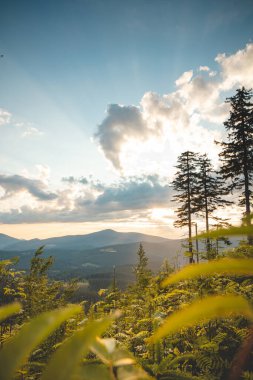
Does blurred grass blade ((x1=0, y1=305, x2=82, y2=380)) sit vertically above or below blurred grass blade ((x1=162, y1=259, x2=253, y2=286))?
below

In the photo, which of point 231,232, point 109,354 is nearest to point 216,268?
point 231,232

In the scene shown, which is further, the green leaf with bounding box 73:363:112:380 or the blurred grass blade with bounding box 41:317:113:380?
the green leaf with bounding box 73:363:112:380

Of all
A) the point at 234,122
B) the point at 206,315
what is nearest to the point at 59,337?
the point at 206,315

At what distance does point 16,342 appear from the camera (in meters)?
0.50

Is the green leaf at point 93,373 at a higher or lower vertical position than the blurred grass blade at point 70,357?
lower

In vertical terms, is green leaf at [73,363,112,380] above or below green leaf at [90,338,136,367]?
below

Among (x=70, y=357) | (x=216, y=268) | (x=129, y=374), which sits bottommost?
(x=129, y=374)

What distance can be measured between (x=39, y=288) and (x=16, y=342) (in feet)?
22.1

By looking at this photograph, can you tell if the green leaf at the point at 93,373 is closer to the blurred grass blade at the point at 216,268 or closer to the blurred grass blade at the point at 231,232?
the blurred grass blade at the point at 216,268

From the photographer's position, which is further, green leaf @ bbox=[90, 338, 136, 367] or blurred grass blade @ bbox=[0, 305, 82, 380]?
green leaf @ bbox=[90, 338, 136, 367]

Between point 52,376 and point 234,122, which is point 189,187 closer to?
point 234,122

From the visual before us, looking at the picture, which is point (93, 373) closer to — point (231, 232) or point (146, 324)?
point (231, 232)

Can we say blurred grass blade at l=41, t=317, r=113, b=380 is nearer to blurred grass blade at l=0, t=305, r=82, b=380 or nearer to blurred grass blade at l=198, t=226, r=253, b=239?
blurred grass blade at l=0, t=305, r=82, b=380

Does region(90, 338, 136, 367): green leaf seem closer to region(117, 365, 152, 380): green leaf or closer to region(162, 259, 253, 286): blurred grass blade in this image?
region(117, 365, 152, 380): green leaf
